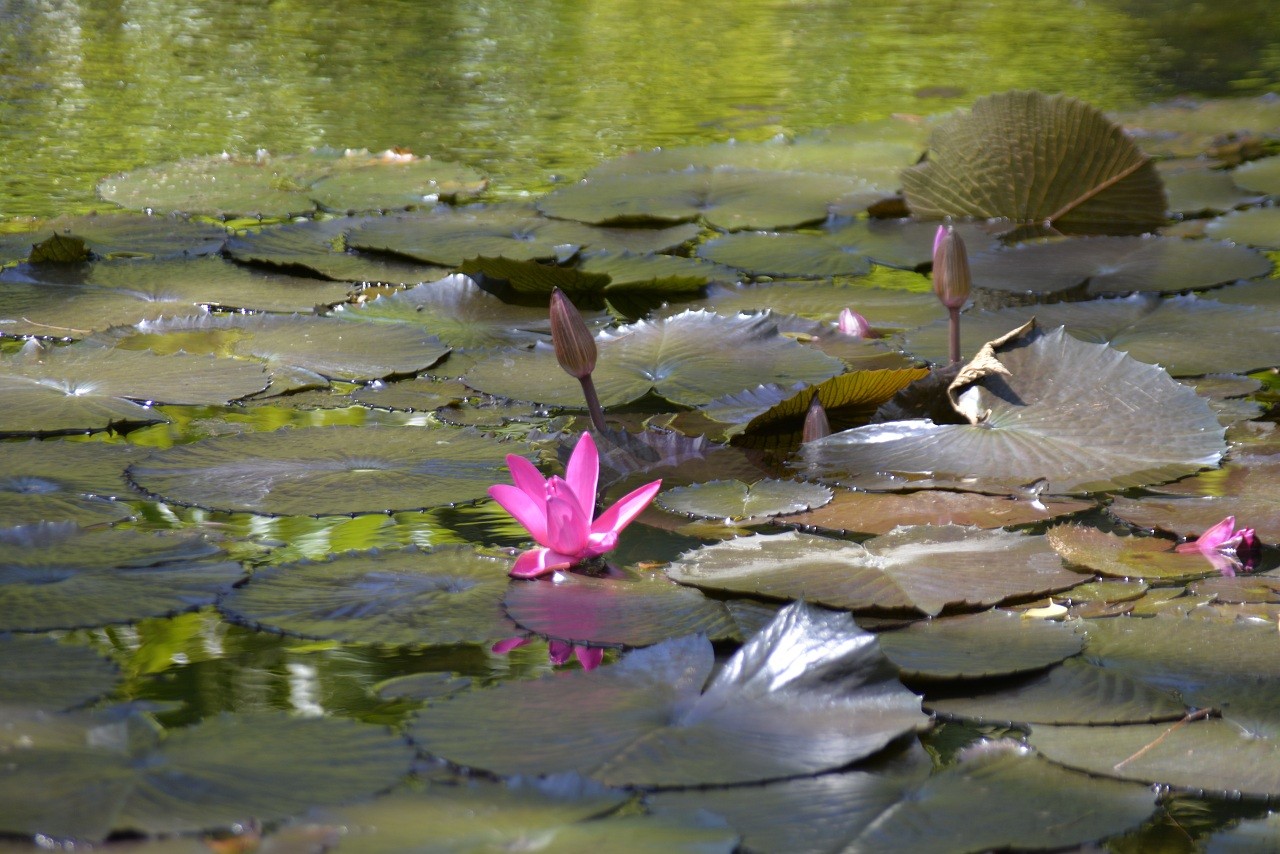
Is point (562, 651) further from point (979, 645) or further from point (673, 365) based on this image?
point (673, 365)

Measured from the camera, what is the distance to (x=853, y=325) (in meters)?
2.15

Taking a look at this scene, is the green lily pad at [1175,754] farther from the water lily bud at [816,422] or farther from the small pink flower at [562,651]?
the water lily bud at [816,422]

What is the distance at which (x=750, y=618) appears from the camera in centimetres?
120

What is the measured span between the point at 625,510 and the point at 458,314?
3.38 feet

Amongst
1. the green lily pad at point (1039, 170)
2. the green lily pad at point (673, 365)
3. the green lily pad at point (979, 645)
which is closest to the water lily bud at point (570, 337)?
the green lily pad at point (673, 365)

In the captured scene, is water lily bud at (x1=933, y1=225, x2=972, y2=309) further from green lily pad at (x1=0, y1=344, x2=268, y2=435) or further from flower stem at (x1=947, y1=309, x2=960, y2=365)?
green lily pad at (x1=0, y1=344, x2=268, y2=435)

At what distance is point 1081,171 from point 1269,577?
155cm

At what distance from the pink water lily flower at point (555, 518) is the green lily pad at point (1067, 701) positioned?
0.38 m

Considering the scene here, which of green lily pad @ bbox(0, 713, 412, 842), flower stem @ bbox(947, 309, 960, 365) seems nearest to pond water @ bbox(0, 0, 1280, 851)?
green lily pad @ bbox(0, 713, 412, 842)

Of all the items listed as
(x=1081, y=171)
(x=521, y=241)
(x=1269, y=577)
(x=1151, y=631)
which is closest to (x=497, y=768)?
(x=1151, y=631)

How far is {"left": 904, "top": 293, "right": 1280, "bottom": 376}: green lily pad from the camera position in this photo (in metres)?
1.97

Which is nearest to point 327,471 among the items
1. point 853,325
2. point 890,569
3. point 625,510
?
point 625,510

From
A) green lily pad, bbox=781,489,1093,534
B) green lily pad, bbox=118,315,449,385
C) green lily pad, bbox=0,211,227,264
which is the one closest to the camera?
green lily pad, bbox=781,489,1093,534

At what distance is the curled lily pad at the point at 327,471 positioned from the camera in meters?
1.49
